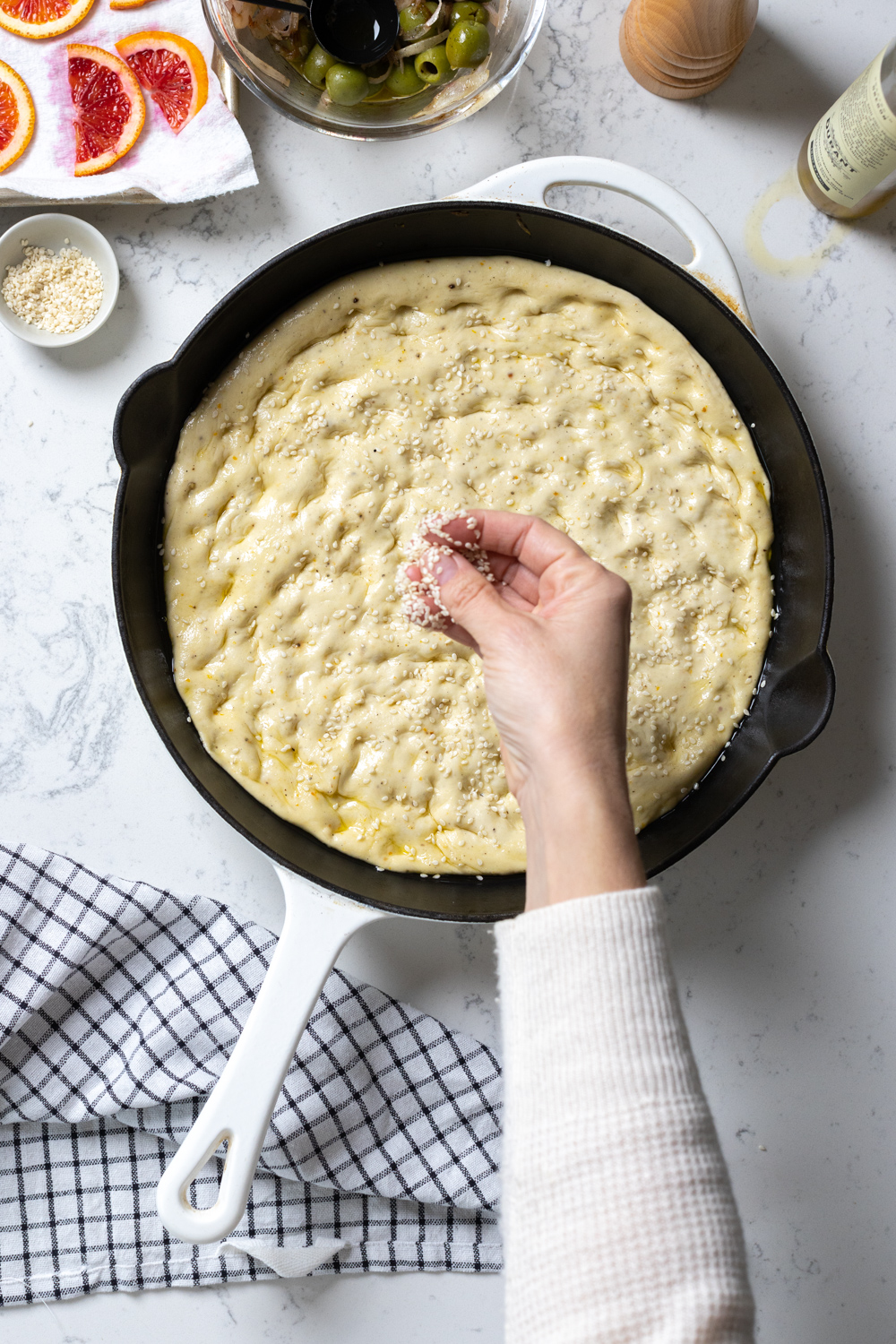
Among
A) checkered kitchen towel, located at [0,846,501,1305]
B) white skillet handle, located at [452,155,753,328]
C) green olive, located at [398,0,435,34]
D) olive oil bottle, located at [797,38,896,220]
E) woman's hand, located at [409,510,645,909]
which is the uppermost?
green olive, located at [398,0,435,34]

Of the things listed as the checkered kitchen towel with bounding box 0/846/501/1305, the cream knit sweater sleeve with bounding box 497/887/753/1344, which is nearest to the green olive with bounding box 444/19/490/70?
the cream knit sweater sleeve with bounding box 497/887/753/1344

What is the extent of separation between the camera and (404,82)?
1926 millimetres

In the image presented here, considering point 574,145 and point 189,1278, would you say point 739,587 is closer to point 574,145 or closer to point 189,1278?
point 574,145

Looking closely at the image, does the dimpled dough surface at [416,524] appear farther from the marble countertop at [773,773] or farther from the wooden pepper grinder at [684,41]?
the wooden pepper grinder at [684,41]

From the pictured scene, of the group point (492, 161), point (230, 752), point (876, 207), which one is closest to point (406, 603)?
point (230, 752)

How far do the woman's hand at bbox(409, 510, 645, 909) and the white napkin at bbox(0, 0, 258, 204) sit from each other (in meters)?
1.04

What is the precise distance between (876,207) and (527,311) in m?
0.78

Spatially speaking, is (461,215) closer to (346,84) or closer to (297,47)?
(346,84)

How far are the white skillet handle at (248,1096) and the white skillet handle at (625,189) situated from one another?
140cm

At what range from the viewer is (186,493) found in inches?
77.4

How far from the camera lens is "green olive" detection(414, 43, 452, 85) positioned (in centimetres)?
192

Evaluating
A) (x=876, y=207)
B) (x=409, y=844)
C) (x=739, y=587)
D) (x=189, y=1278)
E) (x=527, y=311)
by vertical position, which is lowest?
(x=189, y=1278)

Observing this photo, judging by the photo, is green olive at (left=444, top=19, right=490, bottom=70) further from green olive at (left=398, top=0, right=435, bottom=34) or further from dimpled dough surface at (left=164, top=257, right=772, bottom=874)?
dimpled dough surface at (left=164, top=257, right=772, bottom=874)

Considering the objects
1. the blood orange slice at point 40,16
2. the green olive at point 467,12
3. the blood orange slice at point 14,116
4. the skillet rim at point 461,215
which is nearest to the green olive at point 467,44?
the green olive at point 467,12
